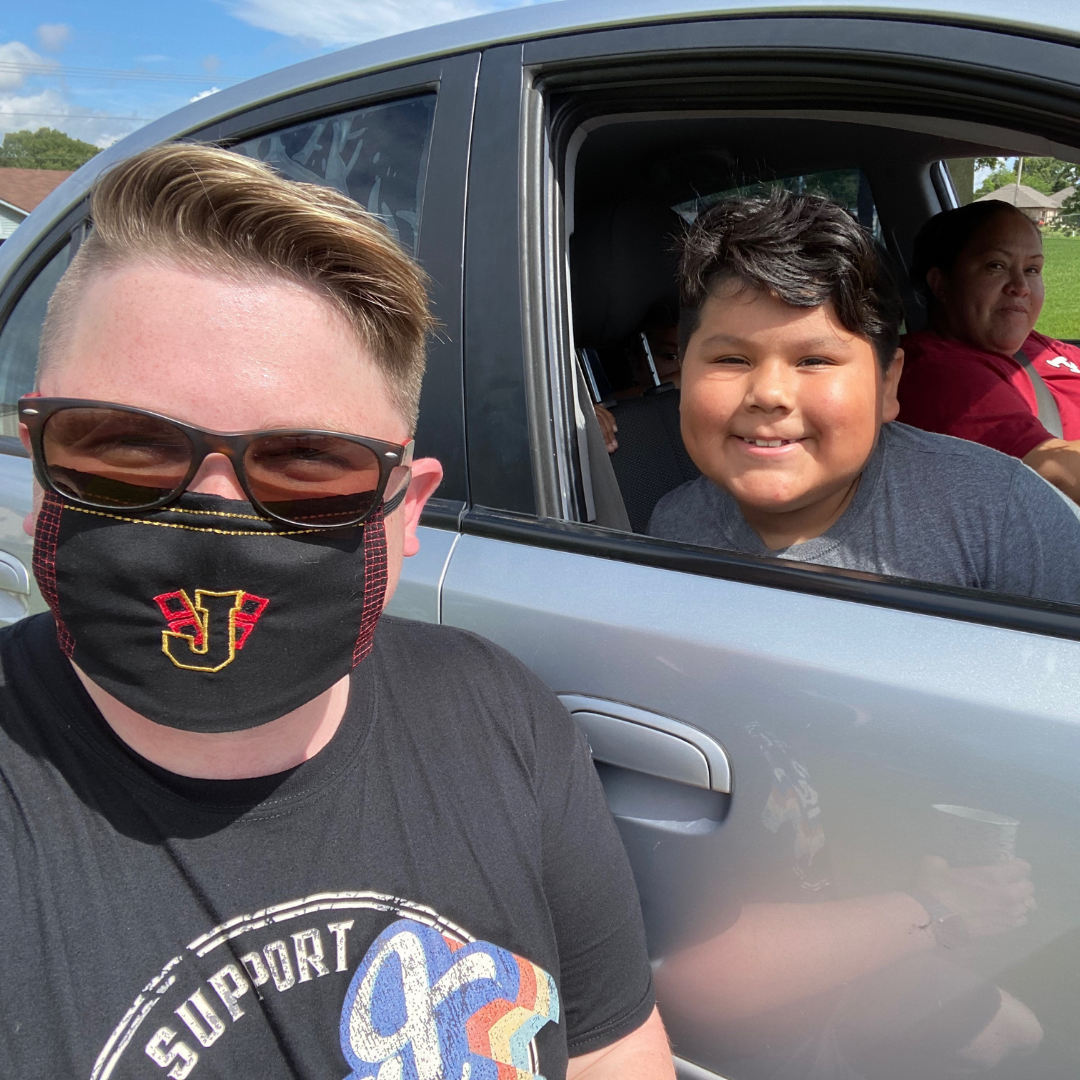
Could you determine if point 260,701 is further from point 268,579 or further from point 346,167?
point 346,167

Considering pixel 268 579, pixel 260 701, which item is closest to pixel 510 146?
pixel 268 579

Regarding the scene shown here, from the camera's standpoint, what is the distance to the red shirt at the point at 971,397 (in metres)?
2.14

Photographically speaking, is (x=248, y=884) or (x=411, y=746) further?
(x=411, y=746)

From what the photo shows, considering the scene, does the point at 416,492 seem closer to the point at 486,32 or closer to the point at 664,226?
the point at 486,32

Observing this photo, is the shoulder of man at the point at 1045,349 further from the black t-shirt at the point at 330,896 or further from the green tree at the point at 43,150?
the green tree at the point at 43,150

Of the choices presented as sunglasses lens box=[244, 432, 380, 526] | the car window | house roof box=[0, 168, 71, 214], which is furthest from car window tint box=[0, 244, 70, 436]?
house roof box=[0, 168, 71, 214]

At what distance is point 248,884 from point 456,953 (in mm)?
246

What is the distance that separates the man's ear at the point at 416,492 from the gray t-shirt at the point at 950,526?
0.55m

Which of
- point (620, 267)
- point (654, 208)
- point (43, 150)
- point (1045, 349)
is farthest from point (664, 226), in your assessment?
point (43, 150)

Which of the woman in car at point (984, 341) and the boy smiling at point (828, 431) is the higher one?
the woman in car at point (984, 341)

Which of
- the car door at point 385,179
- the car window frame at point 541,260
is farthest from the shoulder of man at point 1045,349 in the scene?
the car door at point 385,179

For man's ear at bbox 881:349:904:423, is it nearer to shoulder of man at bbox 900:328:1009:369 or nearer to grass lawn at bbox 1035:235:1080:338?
shoulder of man at bbox 900:328:1009:369

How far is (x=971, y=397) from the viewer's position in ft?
7.32

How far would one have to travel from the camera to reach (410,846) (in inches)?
43.4
